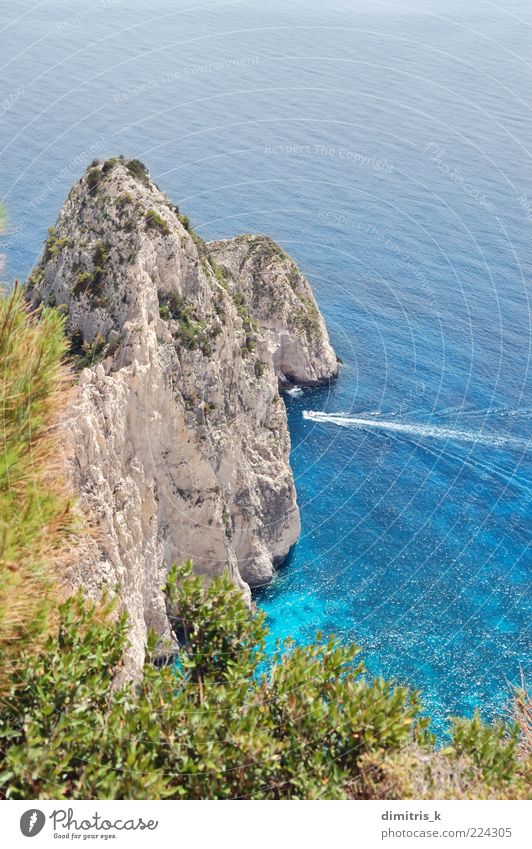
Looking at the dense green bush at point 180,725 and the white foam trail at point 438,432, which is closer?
the dense green bush at point 180,725

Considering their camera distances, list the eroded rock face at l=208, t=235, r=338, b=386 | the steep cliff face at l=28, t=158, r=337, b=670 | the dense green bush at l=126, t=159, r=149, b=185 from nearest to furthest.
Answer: the steep cliff face at l=28, t=158, r=337, b=670, the dense green bush at l=126, t=159, r=149, b=185, the eroded rock face at l=208, t=235, r=338, b=386

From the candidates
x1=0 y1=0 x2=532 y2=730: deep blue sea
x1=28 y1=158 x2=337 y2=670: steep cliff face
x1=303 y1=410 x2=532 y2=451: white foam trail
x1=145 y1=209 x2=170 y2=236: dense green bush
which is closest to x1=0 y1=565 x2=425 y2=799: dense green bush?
x1=28 y1=158 x2=337 y2=670: steep cliff face

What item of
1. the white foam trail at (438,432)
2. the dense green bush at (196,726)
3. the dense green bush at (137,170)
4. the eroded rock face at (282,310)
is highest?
the dense green bush at (137,170)

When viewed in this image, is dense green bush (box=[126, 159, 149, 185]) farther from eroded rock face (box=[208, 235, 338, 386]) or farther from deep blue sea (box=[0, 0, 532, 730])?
eroded rock face (box=[208, 235, 338, 386])

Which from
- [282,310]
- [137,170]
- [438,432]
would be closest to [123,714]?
[137,170]

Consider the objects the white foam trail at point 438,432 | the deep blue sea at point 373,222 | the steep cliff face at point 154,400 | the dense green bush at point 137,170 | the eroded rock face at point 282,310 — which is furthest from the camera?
the eroded rock face at point 282,310

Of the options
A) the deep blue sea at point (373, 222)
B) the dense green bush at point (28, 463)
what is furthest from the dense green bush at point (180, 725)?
the deep blue sea at point (373, 222)

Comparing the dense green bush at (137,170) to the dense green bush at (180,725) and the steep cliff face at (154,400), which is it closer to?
the steep cliff face at (154,400)
